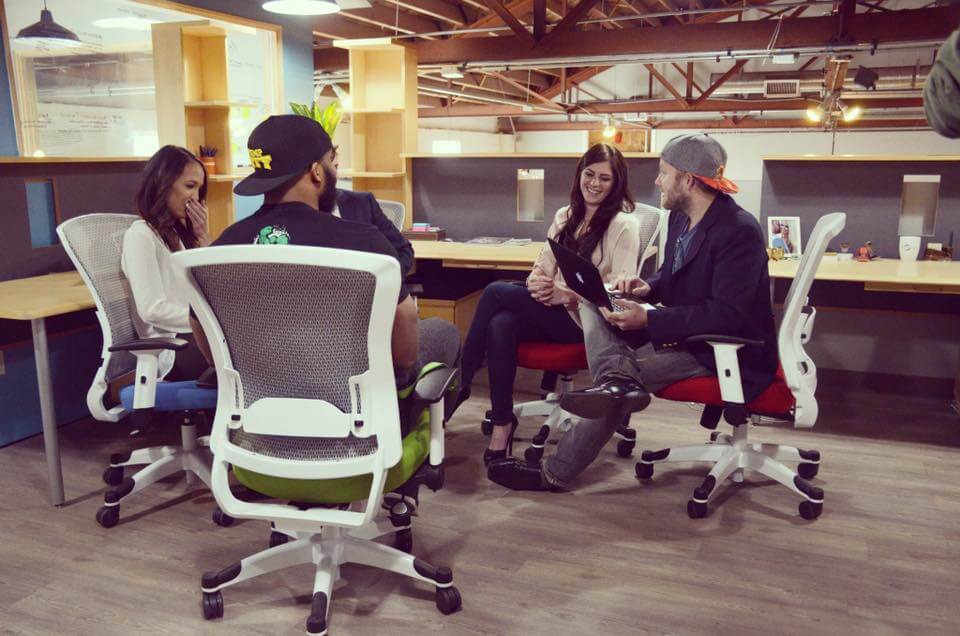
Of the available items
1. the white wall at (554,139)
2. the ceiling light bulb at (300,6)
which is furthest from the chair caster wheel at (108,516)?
the white wall at (554,139)

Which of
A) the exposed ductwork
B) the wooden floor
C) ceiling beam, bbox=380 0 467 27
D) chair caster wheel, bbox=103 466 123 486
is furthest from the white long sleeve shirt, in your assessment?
the exposed ductwork

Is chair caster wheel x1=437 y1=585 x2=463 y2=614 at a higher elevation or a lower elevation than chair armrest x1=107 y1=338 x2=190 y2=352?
lower

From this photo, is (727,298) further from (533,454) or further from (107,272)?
(107,272)

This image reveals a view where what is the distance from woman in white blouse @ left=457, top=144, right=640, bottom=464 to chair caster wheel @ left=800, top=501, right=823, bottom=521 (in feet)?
3.30

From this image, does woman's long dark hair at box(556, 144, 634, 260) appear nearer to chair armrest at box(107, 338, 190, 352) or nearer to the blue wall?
chair armrest at box(107, 338, 190, 352)

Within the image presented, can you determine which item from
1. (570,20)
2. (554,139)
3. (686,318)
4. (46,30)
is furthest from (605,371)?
(554,139)

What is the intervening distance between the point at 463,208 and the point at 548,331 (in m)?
2.07

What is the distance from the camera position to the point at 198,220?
304 cm

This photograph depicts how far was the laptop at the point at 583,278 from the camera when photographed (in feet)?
8.71

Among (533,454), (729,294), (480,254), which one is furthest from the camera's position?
(480,254)

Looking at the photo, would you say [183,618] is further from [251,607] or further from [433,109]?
[433,109]

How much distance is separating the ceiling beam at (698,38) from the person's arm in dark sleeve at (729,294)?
5279 millimetres

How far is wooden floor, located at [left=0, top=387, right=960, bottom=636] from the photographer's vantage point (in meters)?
2.13

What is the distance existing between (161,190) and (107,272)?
0.38m
